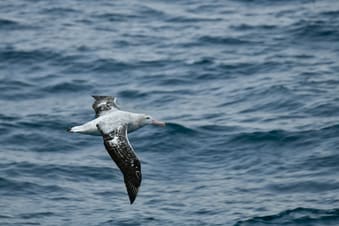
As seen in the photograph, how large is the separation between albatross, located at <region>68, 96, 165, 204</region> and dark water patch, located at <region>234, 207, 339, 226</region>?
3.11 m

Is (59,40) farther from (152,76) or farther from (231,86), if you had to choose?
(231,86)

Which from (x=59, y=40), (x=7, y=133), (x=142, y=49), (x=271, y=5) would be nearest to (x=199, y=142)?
A: (x=7, y=133)

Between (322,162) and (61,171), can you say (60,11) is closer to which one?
(61,171)

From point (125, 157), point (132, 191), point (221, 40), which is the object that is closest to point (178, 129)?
point (125, 157)

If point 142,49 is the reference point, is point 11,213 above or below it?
Result: below

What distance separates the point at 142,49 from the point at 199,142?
268 inches

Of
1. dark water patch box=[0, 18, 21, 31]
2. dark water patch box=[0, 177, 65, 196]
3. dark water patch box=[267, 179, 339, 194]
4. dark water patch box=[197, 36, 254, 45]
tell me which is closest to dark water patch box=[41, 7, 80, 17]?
dark water patch box=[0, 18, 21, 31]

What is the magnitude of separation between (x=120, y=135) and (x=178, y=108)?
7.06m

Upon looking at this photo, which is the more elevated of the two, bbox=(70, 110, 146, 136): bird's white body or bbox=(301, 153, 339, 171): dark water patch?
bbox=(70, 110, 146, 136): bird's white body

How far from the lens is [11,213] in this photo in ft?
64.2

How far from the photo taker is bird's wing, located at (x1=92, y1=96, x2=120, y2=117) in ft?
62.9

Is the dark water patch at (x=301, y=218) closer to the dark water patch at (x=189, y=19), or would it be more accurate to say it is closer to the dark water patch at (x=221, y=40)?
the dark water patch at (x=221, y=40)

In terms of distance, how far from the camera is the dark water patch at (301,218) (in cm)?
1875

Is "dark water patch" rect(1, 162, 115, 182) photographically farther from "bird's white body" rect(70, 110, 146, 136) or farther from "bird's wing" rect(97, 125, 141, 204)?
"bird's wing" rect(97, 125, 141, 204)
